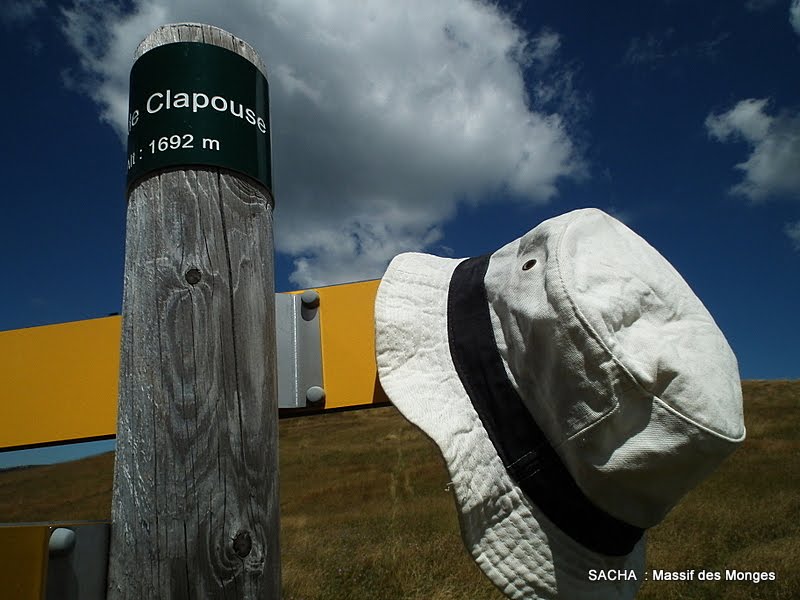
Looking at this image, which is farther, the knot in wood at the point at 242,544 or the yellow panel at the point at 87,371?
the yellow panel at the point at 87,371

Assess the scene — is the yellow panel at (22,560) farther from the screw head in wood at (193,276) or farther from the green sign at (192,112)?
the green sign at (192,112)

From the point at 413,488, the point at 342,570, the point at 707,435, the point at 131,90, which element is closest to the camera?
the point at 707,435

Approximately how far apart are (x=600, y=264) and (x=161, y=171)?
1.84 feet

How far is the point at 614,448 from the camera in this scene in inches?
24.3

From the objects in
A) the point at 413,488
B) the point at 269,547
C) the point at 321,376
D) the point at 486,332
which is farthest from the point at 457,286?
the point at 413,488

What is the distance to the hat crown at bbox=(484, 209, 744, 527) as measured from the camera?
23.7 inches

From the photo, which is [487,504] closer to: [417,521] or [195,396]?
[195,396]

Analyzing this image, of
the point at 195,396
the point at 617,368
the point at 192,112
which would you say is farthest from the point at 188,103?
the point at 617,368

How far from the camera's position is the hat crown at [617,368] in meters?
0.60

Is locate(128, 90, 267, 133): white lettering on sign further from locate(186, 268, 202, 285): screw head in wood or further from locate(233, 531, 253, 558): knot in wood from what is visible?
locate(233, 531, 253, 558): knot in wood

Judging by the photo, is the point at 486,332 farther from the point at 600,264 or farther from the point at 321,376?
the point at 321,376

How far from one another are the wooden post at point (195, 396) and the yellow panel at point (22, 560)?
7 centimetres

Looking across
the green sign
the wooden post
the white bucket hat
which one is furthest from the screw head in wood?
the white bucket hat

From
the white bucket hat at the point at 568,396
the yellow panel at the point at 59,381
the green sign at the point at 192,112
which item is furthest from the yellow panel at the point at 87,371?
the green sign at the point at 192,112
